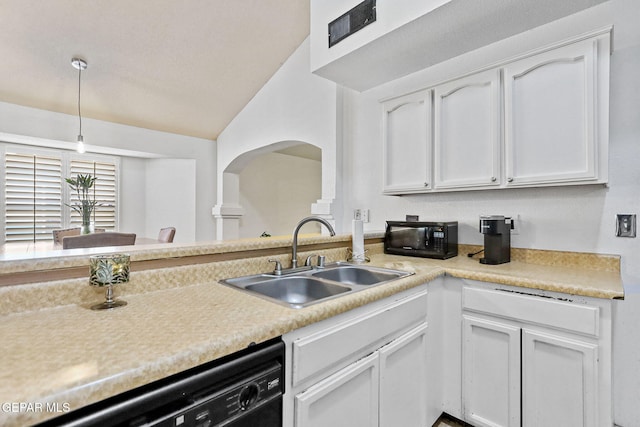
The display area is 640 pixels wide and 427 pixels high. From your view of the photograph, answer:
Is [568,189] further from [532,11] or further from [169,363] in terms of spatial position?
[169,363]

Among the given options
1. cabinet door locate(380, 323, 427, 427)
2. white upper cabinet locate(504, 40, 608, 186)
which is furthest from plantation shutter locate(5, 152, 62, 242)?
white upper cabinet locate(504, 40, 608, 186)

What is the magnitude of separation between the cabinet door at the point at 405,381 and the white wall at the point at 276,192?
406 cm

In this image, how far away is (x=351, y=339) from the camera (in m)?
1.11

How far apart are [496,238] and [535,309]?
0.54m

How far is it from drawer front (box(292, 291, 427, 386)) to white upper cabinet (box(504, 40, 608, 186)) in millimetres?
995

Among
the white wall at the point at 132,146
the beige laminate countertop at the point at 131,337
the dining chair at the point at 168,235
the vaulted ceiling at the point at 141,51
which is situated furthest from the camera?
A: the dining chair at the point at 168,235

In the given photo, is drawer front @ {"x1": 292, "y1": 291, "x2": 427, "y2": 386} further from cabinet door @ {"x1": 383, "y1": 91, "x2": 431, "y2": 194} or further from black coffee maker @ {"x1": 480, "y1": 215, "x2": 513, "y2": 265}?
cabinet door @ {"x1": 383, "y1": 91, "x2": 431, "y2": 194}

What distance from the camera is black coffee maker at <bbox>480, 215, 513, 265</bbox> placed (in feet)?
5.93

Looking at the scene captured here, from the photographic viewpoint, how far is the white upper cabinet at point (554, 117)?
4.91 ft

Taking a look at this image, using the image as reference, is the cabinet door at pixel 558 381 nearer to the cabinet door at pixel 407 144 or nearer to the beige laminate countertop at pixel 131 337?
A: the beige laminate countertop at pixel 131 337

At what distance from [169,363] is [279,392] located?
Answer: 0.33 metres

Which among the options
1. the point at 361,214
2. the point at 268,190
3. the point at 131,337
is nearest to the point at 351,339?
the point at 131,337

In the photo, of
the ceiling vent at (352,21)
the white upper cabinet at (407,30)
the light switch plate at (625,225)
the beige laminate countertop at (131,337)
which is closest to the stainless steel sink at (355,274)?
the beige laminate countertop at (131,337)

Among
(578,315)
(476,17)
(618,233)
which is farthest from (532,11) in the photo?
(578,315)
